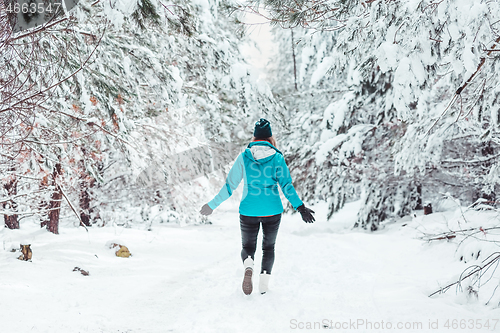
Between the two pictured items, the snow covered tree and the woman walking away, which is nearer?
the snow covered tree

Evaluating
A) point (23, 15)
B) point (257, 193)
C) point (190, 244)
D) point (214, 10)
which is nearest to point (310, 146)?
point (190, 244)

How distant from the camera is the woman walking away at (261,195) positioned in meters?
3.63

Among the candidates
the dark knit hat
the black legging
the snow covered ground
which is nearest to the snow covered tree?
the dark knit hat

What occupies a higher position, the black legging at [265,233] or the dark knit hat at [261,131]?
the dark knit hat at [261,131]

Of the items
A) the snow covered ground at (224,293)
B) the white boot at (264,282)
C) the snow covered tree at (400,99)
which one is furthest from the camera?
the white boot at (264,282)

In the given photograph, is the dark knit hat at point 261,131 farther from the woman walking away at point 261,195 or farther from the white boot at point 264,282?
the white boot at point 264,282

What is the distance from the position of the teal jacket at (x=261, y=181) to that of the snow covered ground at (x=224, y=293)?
100cm

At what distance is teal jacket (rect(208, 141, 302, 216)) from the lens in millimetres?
3639

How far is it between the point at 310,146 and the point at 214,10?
14.6 ft

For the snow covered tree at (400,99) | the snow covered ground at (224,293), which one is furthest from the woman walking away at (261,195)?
the snow covered tree at (400,99)

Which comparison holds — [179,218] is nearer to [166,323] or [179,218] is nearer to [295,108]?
[295,108]

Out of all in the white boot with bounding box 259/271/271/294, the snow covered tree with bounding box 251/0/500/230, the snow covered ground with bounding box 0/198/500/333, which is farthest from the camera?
the white boot with bounding box 259/271/271/294

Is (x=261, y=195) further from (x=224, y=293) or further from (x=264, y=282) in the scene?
(x=224, y=293)

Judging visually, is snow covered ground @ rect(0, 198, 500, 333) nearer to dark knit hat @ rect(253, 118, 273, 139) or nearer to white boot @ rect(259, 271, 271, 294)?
white boot @ rect(259, 271, 271, 294)
